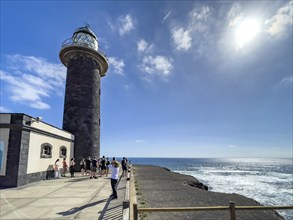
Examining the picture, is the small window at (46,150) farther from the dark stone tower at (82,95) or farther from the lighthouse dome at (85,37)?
the lighthouse dome at (85,37)

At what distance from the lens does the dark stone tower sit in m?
20.0

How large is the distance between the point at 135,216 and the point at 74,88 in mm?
17892

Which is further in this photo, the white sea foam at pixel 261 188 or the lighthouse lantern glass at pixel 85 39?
the lighthouse lantern glass at pixel 85 39

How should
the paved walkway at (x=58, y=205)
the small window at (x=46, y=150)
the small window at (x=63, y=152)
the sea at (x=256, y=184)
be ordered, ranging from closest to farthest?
the paved walkway at (x=58, y=205), the small window at (x=46, y=150), the small window at (x=63, y=152), the sea at (x=256, y=184)

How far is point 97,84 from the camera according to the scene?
72.2 feet

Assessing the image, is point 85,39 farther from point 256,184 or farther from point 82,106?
point 256,184

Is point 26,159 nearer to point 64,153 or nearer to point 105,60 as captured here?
point 64,153

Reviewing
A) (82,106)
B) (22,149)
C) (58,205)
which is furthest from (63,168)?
(58,205)

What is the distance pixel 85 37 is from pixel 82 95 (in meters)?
6.93

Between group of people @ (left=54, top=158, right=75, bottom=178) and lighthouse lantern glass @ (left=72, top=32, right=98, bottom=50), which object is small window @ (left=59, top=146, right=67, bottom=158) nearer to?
group of people @ (left=54, top=158, right=75, bottom=178)

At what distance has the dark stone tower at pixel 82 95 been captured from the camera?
1995cm

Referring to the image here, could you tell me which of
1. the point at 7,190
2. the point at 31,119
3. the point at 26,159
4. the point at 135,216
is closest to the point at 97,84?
the point at 31,119

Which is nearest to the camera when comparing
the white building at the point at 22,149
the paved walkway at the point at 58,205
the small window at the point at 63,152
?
the paved walkway at the point at 58,205

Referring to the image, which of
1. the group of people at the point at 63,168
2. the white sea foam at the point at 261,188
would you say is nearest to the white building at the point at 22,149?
the group of people at the point at 63,168
